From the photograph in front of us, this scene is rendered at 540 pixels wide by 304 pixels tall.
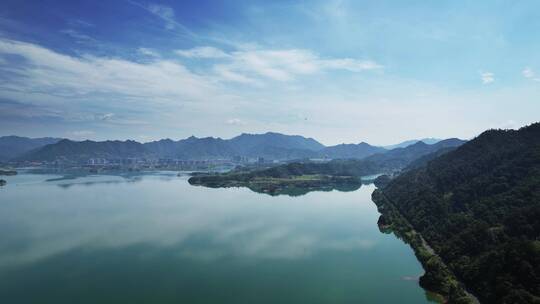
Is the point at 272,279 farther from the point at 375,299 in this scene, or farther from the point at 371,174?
the point at 371,174

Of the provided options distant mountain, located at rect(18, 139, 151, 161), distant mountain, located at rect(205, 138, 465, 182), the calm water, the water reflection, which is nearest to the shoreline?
the calm water

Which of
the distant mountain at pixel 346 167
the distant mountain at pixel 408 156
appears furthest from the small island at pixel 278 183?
the distant mountain at pixel 408 156

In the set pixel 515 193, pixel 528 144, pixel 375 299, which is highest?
pixel 528 144

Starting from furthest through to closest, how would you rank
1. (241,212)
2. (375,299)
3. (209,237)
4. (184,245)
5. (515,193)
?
(241,212) → (209,237) → (184,245) → (515,193) → (375,299)

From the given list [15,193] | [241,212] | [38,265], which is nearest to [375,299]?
[38,265]

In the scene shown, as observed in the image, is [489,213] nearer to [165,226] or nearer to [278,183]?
[165,226]

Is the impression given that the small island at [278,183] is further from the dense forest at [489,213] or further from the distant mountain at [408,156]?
the distant mountain at [408,156]

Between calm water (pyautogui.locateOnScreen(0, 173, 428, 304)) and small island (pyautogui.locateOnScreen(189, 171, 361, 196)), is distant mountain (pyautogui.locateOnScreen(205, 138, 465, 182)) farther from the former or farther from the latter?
calm water (pyautogui.locateOnScreen(0, 173, 428, 304))
